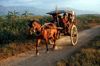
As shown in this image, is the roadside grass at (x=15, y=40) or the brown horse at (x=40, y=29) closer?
the brown horse at (x=40, y=29)

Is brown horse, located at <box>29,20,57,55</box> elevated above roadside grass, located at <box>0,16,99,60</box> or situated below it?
above

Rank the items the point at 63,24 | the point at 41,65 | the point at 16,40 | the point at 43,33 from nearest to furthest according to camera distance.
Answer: the point at 41,65 < the point at 43,33 < the point at 63,24 < the point at 16,40

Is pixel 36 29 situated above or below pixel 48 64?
above

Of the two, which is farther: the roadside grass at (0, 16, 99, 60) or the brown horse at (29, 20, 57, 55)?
the roadside grass at (0, 16, 99, 60)

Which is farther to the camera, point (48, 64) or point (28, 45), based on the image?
point (28, 45)

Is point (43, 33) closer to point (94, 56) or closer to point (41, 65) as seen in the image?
point (41, 65)

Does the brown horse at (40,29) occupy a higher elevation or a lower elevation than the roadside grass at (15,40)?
higher

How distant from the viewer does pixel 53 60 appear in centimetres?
557

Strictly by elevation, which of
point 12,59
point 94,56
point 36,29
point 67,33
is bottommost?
point 12,59

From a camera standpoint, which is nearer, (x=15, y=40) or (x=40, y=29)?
(x=40, y=29)

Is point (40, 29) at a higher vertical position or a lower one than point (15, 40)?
higher

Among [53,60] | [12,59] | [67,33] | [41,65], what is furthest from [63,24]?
[12,59]

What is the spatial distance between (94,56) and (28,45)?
5006 mm

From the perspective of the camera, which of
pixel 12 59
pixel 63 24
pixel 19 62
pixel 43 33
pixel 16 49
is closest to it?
pixel 19 62
